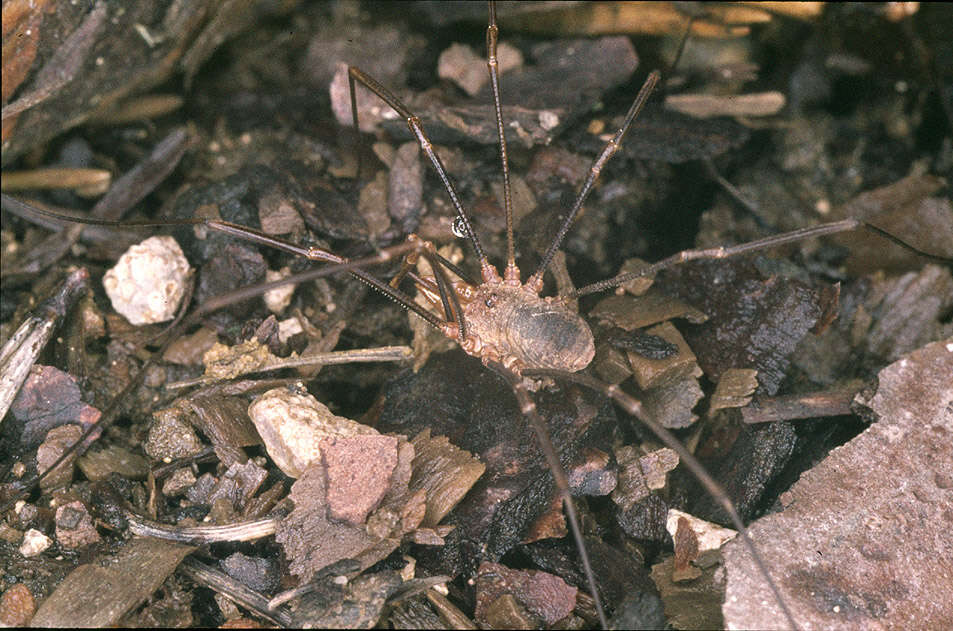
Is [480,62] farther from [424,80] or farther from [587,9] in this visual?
[587,9]

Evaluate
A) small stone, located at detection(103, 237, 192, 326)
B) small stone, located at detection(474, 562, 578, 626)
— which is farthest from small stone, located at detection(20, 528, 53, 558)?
small stone, located at detection(474, 562, 578, 626)

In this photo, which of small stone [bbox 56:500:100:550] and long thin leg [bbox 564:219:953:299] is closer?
small stone [bbox 56:500:100:550]

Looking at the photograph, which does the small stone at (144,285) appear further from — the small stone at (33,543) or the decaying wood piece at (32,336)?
the small stone at (33,543)

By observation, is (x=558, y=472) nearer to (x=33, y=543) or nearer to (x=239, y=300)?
(x=239, y=300)

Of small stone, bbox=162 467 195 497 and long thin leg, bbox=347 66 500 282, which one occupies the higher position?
long thin leg, bbox=347 66 500 282

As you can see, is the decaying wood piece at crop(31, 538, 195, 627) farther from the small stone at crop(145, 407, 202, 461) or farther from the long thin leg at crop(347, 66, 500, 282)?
the long thin leg at crop(347, 66, 500, 282)

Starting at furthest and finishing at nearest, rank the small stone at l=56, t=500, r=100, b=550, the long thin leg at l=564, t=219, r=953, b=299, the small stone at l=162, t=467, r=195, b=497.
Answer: the long thin leg at l=564, t=219, r=953, b=299 → the small stone at l=162, t=467, r=195, b=497 → the small stone at l=56, t=500, r=100, b=550

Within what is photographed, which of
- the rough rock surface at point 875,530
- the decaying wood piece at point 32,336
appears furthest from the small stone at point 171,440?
the rough rock surface at point 875,530
